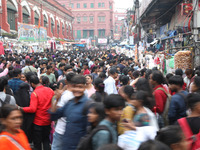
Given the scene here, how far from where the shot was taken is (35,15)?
4081cm

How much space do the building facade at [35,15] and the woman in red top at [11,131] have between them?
24060mm

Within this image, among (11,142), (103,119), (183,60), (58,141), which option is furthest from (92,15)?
(11,142)

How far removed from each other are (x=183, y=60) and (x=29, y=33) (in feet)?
49.6

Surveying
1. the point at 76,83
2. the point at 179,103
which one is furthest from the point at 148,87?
the point at 76,83

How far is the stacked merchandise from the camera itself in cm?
1016

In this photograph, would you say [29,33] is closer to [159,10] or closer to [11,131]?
[159,10]

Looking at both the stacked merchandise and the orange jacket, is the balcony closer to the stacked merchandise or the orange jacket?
the stacked merchandise

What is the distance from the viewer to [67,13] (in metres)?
64.2

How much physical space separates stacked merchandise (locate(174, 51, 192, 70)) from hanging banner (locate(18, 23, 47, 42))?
14.0 metres

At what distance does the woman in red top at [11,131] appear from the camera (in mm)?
2914

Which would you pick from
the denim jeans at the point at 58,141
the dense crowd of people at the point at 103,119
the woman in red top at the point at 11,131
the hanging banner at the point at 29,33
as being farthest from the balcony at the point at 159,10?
the woman in red top at the point at 11,131

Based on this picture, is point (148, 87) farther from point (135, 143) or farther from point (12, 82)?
point (12, 82)

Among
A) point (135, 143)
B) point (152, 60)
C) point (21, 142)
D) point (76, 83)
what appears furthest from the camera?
point (152, 60)

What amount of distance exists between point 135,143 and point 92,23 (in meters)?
82.9
